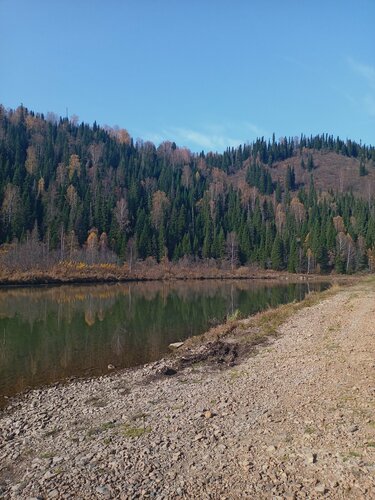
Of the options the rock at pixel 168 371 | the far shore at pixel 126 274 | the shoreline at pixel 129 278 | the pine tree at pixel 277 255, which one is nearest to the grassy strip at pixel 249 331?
the rock at pixel 168 371

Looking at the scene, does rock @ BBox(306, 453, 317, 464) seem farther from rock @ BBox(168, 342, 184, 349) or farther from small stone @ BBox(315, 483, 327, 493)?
rock @ BBox(168, 342, 184, 349)

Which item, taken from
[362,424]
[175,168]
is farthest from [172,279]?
[175,168]

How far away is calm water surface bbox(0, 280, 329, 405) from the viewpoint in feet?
59.0

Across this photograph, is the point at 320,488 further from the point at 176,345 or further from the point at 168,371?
the point at 176,345

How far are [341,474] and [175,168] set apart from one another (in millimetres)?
188403

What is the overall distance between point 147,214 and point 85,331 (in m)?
103

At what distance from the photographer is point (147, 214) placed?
5069 inches

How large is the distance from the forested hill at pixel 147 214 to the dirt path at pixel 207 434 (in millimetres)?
64444

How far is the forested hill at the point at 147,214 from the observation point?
10506 centimetres

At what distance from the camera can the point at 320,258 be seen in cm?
10994

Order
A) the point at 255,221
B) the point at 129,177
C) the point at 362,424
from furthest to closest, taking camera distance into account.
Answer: the point at 129,177, the point at 255,221, the point at 362,424

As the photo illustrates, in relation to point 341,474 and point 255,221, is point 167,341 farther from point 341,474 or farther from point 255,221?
point 255,221

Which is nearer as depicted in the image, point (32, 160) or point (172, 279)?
point (172, 279)

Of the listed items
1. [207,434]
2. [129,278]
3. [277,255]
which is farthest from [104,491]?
[277,255]
